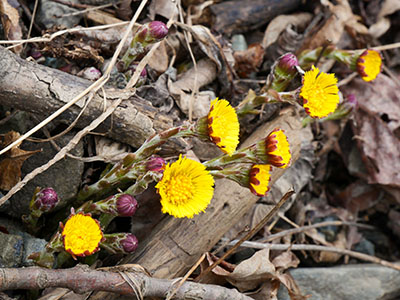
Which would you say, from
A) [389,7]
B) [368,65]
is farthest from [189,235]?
[389,7]

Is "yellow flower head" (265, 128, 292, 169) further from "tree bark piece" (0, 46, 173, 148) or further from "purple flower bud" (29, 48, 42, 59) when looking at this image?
"purple flower bud" (29, 48, 42, 59)

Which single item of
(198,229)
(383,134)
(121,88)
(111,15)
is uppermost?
(111,15)

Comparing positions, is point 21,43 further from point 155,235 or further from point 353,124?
point 353,124

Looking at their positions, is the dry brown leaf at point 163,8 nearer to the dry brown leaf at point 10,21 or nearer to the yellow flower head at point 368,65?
the dry brown leaf at point 10,21

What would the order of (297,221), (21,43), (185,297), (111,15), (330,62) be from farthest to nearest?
1. (330,62)
2. (297,221)
3. (111,15)
4. (21,43)
5. (185,297)

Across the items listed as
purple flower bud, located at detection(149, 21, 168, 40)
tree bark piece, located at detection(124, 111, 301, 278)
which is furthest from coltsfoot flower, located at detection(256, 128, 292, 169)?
purple flower bud, located at detection(149, 21, 168, 40)

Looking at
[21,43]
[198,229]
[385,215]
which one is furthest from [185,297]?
[385,215]
